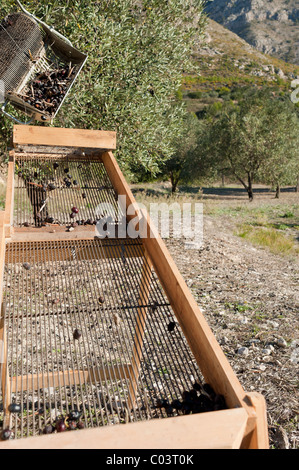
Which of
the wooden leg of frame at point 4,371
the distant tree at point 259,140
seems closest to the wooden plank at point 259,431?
the wooden leg of frame at point 4,371

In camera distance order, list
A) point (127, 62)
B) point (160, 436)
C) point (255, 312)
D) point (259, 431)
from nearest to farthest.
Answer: point (160, 436)
point (259, 431)
point (255, 312)
point (127, 62)

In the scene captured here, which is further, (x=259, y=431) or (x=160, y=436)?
(x=259, y=431)

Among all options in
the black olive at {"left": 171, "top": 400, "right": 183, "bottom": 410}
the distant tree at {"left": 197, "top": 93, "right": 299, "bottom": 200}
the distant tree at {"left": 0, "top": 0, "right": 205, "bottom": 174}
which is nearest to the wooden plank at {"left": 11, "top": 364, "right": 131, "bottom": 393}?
the black olive at {"left": 171, "top": 400, "right": 183, "bottom": 410}

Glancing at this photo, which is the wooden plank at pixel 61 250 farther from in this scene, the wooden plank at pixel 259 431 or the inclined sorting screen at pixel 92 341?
the wooden plank at pixel 259 431

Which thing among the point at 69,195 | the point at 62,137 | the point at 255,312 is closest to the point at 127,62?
the point at 62,137

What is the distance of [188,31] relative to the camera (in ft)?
25.4

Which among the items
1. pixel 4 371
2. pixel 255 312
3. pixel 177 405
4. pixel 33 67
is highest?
pixel 33 67

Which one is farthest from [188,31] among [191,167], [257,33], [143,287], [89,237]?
[257,33]

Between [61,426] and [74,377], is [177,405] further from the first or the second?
[74,377]

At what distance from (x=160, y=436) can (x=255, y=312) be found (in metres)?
4.20

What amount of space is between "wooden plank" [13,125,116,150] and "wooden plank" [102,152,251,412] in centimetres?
142

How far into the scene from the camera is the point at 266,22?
10625 centimetres
